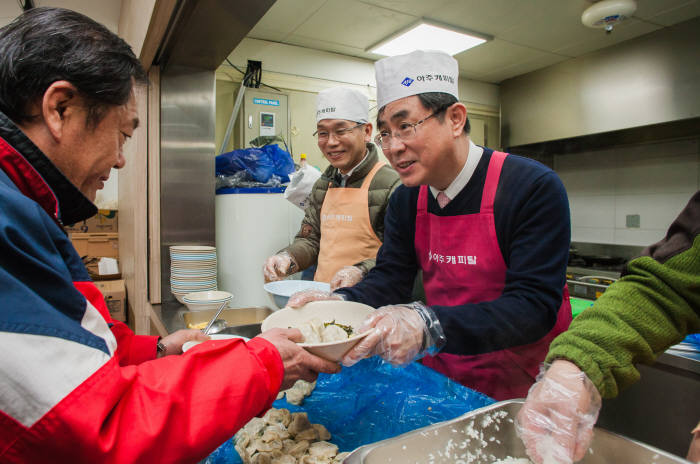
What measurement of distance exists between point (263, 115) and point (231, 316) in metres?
2.63

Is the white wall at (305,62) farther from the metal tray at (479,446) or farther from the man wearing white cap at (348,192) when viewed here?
the metal tray at (479,446)

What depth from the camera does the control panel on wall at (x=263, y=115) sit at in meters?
4.26

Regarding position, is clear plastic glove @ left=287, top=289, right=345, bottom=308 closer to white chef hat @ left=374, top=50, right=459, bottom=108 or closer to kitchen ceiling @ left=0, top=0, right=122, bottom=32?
white chef hat @ left=374, top=50, right=459, bottom=108

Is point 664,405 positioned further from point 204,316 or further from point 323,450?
point 204,316

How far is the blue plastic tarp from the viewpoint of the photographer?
1.05 metres

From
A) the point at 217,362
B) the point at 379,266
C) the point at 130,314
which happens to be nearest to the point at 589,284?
the point at 379,266

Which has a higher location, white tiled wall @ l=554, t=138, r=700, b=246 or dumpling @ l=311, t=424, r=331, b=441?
white tiled wall @ l=554, t=138, r=700, b=246

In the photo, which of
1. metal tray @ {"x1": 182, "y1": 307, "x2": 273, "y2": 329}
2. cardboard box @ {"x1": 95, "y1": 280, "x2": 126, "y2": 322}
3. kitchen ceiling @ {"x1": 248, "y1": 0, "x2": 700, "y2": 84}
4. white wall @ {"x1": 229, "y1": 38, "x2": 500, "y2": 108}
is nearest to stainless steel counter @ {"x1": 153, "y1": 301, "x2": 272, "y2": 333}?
metal tray @ {"x1": 182, "y1": 307, "x2": 273, "y2": 329}

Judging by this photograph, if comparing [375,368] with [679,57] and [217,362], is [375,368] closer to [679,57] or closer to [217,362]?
[217,362]

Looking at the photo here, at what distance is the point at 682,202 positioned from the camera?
412 centimetres

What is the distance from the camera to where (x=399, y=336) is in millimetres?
1113

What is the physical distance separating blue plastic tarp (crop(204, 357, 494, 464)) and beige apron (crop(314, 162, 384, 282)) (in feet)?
3.32

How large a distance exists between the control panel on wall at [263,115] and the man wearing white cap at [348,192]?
192cm

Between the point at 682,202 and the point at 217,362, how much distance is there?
192 inches
